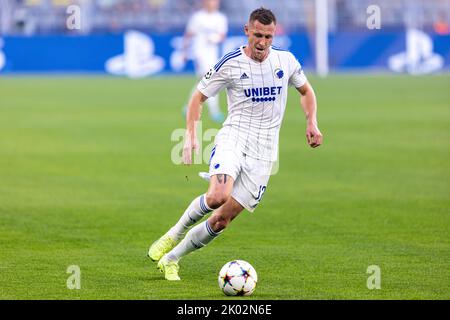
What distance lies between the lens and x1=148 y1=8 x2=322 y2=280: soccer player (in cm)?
900

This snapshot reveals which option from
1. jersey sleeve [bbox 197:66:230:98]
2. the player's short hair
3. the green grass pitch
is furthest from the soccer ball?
the player's short hair

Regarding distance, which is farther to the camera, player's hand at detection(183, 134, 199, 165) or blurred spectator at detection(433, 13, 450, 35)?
blurred spectator at detection(433, 13, 450, 35)

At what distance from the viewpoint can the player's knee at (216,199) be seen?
880 cm

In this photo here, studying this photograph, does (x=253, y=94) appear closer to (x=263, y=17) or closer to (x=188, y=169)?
(x=263, y=17)

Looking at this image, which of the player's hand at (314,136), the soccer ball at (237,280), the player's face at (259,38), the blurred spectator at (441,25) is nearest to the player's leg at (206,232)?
the soccer ball at (237,280)

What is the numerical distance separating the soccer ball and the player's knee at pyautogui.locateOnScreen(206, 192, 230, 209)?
1.99 ft

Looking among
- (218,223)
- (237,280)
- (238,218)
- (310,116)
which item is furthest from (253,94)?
(238,218)

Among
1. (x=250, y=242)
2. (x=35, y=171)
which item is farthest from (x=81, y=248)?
(x=35, y=171)

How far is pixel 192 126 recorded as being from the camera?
8898mm

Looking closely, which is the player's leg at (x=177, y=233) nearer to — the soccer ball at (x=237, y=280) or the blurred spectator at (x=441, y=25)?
the soccer ball at (x=237, y=280)

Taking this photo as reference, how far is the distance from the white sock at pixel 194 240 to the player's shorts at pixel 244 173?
0.36m

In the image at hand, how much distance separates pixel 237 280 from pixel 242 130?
1.45 meters

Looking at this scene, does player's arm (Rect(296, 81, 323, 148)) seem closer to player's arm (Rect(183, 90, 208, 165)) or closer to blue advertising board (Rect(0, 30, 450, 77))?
player's arm (Rect(183, 90, 208, 165))
